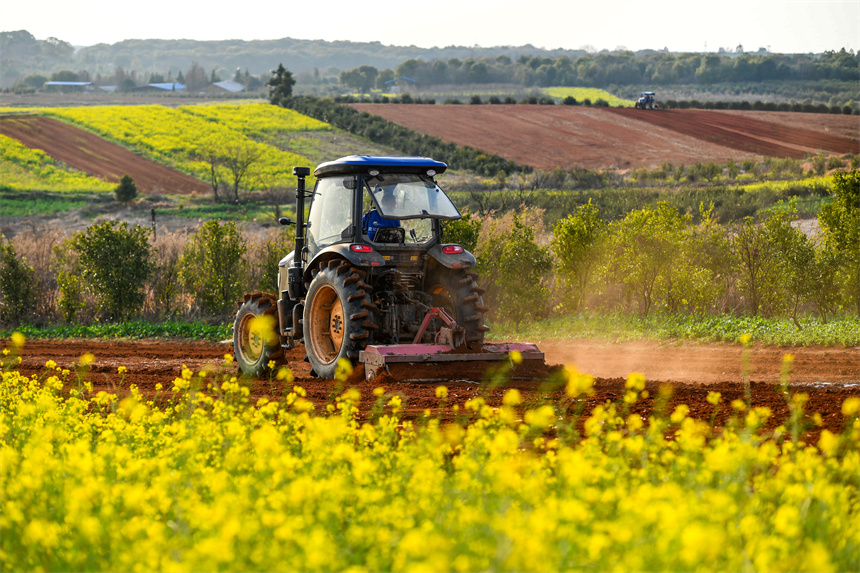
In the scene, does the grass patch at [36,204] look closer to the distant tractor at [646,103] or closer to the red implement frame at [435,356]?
the red implement frame at [435,356]

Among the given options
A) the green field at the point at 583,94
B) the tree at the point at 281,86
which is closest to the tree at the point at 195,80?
the green field at the point at 583,94

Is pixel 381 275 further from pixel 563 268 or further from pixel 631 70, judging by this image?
pixel 631 70

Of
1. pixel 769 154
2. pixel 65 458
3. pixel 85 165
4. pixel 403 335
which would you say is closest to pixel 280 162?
pixel 85 165

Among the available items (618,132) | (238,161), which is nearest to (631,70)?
(618,132)

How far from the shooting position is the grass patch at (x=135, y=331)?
56.6 feet

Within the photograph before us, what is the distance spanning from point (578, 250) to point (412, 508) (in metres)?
12.7

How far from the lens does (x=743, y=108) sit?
212 feet

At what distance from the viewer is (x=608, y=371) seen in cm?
1153

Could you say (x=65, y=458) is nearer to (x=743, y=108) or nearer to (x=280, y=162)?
(x=280, y=162)

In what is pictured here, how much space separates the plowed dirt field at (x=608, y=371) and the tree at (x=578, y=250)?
2383 mm

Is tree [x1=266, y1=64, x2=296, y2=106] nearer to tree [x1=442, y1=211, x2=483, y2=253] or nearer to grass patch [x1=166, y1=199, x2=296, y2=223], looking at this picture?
grass patch [x1=166, y1=199, x2=296, y2=223]

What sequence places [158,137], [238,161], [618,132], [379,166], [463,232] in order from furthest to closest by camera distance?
[158,137], [618,132], [238,161], [463,232], [379,166]

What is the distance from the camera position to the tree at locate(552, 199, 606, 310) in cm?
1645

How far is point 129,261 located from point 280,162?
33.4 metres
